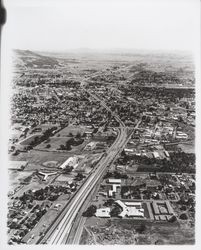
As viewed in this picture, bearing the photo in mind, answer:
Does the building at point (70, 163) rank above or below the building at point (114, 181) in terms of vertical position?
above

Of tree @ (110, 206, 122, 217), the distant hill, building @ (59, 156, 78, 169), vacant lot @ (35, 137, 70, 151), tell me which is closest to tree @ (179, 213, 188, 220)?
tree @ (110, 206, 122, 217)

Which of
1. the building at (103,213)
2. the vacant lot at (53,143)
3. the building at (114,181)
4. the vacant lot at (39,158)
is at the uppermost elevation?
the vacant lot at (53,143)

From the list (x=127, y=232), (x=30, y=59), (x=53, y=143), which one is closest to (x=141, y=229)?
(x=127, y=232)

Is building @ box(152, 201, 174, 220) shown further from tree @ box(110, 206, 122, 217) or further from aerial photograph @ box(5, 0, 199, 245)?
tree @ box(110, 206, 122, 217)

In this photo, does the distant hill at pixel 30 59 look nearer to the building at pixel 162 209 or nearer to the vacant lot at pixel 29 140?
the vacant lot at pixel 29 140

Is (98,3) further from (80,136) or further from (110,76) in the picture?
(80,136)

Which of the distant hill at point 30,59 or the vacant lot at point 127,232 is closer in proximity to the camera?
the vacant lot at point 127,232

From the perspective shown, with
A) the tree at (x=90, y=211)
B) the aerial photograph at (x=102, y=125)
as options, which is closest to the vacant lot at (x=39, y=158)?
the aerial photograph at (x=102, y=125)

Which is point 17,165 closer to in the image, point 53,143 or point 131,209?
point 53,143
